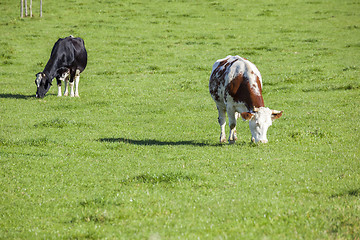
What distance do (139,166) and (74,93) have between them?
43.6 ft

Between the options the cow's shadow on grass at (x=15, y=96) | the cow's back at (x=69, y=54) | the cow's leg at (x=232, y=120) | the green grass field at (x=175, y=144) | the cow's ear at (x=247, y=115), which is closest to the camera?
the green grass field at (x=175, y=144)

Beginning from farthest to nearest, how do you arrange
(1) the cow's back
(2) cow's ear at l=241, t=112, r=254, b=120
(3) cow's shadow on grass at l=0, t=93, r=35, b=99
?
(1) the cow's back → (3) cow's shadow on grass at l=0, t=93, r=35, b=99 → (2) cow's ear at l=241, t=112, r=254, b=120

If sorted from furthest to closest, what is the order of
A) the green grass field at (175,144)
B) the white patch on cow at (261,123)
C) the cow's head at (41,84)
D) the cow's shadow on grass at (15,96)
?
the cow's shadow on grass at (15,96) < the cow's head at (41,84) < the white patch on cow at (261,123) < the green grass field at (175,144)

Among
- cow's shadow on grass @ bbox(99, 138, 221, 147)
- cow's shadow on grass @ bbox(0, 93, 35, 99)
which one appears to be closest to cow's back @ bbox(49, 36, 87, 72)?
cow's shadow on grass @ bbox(0, 93, 35, 99)

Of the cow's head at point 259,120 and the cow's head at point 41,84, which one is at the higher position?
the cow's head at point 259,120

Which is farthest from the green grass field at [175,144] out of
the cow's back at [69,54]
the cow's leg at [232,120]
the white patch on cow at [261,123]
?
the cow's back at [69,54]

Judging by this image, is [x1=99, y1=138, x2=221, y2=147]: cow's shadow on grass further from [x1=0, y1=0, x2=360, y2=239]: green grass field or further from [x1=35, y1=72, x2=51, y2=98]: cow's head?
[x1=35, y1=72, x2=51, y2=98]: cow's head

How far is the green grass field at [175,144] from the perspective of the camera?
791 centimetres

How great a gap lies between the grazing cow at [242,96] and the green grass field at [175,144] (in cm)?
75

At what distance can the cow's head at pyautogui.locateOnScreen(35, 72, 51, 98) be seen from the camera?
2262cm

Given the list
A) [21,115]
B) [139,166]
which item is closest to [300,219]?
A: [139,166]

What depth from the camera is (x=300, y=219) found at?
7.54 meters

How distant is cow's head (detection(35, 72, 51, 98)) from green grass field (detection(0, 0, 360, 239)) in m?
0.53

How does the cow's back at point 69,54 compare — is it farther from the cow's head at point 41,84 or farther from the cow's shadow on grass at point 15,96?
the cow's shadow on grass at point 15,96
